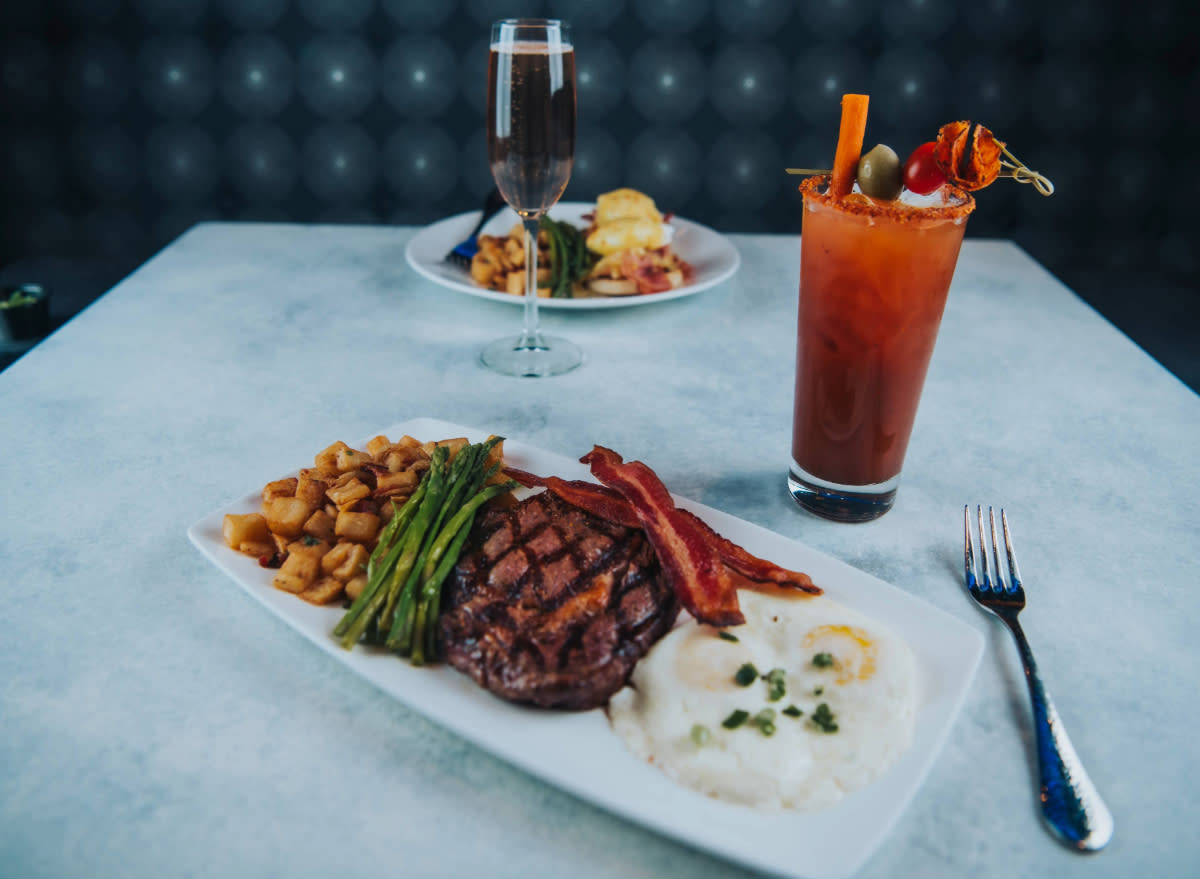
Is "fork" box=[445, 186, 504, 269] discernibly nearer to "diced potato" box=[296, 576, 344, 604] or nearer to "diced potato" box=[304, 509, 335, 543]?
"diced potato" box=[304, 509, 335, 543]

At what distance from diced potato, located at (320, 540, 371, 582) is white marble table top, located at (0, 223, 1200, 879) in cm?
11

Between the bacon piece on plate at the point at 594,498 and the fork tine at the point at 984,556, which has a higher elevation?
the bacon piece on plate at the point at 594,498

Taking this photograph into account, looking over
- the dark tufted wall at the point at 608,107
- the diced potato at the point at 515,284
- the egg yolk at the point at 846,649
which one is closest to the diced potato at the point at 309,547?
the egg yolk at the point at 846,649

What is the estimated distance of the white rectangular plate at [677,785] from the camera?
818 millimetres

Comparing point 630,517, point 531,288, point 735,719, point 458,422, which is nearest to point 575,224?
point 531,288

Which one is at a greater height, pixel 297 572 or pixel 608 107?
pixel 608 107

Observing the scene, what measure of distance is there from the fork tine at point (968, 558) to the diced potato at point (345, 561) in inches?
34.7

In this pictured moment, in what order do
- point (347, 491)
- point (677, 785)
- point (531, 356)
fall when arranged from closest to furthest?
point (677, 785), point (347, 491), point (531, 356)

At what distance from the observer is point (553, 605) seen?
43.9 inches

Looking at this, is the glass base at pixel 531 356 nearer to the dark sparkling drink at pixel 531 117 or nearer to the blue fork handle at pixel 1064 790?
the dark sparkling drink at pixel 531 117

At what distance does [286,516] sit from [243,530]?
0.06 m

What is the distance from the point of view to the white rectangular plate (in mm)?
818

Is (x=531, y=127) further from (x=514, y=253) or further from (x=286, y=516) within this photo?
(x=286, y=516)

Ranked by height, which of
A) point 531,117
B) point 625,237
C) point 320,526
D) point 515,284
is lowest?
point 320,526
